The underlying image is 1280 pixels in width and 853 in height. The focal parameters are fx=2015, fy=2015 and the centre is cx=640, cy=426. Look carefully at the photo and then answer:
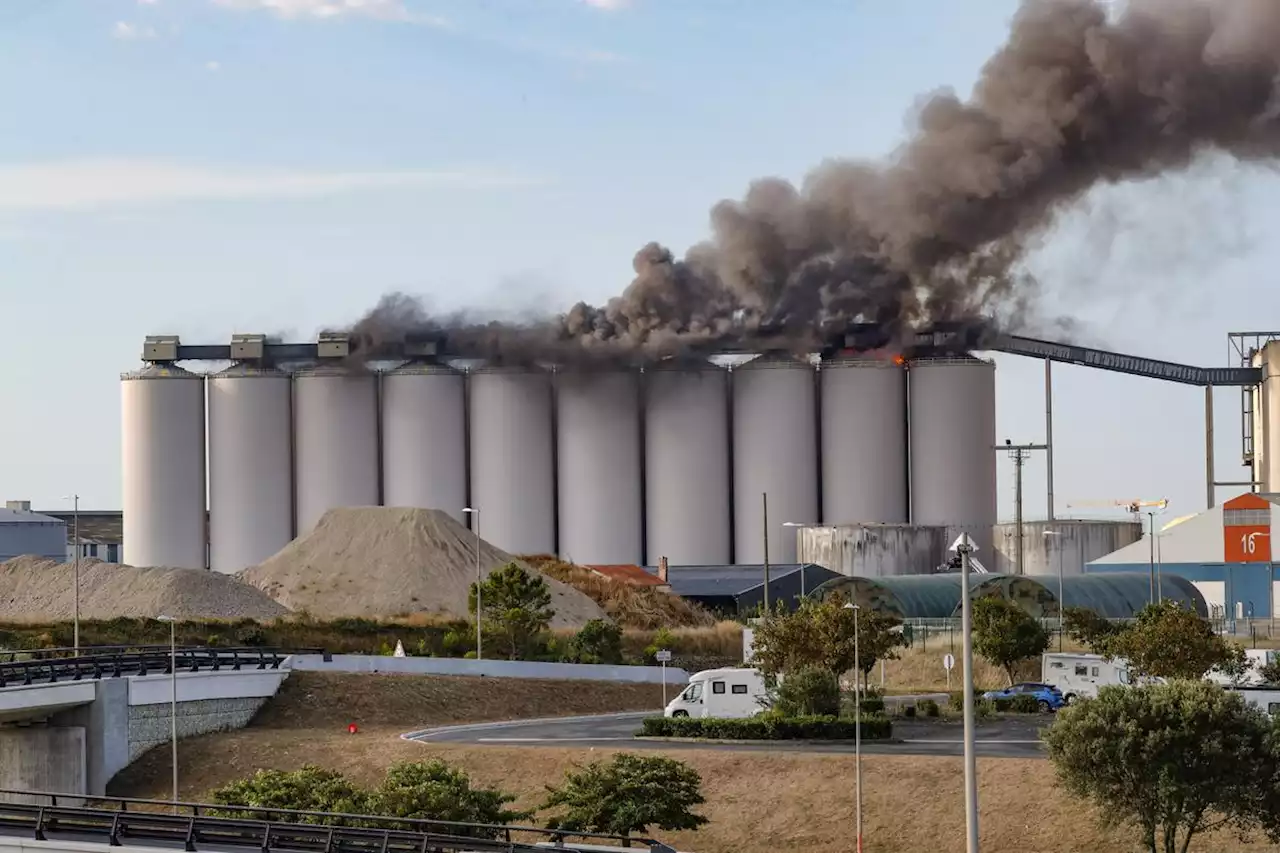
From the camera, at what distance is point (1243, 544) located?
107m

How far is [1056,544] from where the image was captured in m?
117

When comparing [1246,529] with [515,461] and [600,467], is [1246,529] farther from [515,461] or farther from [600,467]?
[515,461]

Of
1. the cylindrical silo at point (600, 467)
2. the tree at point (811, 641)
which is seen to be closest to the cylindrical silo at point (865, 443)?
the cylindrical silo at point (600, 467)

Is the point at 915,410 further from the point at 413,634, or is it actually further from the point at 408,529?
the point at 413,634

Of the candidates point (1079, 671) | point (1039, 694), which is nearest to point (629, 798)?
point (1039, 694)

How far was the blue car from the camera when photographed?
2581 inches

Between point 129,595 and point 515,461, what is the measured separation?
1253 inches

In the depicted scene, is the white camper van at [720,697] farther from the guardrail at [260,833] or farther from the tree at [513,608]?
the guardrail at [260,833]

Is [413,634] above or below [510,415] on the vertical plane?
below

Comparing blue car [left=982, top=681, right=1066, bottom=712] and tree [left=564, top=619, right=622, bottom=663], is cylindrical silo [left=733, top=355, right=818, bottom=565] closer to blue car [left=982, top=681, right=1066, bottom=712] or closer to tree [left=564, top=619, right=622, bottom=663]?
tree [left=564, top=619, right=622, bottom=663]

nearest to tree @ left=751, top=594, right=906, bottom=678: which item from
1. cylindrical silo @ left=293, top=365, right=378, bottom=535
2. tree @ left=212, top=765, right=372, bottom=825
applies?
tree @ left=212, top=765, right=372, bottom=825

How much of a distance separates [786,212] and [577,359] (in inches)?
627

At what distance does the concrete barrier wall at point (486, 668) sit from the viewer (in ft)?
242

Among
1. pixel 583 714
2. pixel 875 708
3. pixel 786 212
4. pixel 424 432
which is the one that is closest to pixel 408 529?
pixel 424 432
